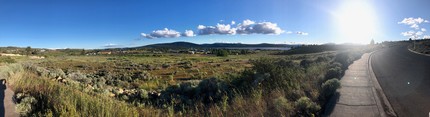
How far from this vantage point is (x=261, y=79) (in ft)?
38.4

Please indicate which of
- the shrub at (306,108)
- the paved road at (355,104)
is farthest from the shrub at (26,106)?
the paved road at (355,104)

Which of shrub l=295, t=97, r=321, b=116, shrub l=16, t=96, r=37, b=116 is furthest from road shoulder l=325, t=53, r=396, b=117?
shrub l=16, t=96, r=37, b=116

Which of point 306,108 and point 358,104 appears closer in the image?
point 306,108

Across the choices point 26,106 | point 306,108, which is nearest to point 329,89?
point 306,108

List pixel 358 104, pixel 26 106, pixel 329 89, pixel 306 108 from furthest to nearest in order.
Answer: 1. pixel 329 89
2. pixel 26 106
3. pixel 358 104
4. pixel 306 108

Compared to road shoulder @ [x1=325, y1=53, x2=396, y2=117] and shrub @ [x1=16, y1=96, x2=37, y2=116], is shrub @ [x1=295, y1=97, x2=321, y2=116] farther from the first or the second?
shrub @ [x1=16, y1=96, x2=37, y2=116]

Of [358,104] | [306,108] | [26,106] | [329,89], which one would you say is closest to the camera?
[306,108]

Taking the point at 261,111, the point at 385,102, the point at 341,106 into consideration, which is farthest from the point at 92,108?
the point at 385,102

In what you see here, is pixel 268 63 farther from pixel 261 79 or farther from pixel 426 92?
pixel 426 92

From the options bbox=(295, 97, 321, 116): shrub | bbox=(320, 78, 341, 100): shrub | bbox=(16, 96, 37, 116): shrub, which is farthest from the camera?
bbox=(320, 78, 341, 100): shrub

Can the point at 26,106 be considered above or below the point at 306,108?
below

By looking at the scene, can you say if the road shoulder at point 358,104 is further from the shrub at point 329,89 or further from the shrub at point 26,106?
the shrub at point 26,106

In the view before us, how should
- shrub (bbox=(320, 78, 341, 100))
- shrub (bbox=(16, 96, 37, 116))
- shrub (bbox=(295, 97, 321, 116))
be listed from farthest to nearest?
shrub (bbox=(320, 78, 341, 100)) < shrub (bbox=(16, 96, 37, 116)) < shrub (bbox=(295, 97, 321, 116))

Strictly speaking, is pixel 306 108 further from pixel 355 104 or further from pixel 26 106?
pixel 26 106
